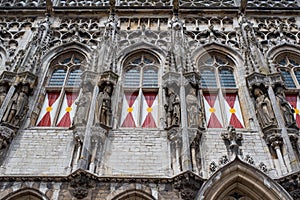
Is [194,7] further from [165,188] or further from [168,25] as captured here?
[165,188]

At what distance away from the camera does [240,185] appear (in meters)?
7.29

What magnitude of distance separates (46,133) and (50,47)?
3986 mm

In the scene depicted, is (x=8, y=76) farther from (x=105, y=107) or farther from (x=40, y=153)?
(x=105, y=107)

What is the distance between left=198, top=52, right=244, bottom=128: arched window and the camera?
9.18 meters

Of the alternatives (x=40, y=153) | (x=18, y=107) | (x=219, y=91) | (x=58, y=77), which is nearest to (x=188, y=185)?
(x=40, y=153)

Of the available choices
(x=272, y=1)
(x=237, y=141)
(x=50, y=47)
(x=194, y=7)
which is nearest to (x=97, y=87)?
(x=50, y=47)

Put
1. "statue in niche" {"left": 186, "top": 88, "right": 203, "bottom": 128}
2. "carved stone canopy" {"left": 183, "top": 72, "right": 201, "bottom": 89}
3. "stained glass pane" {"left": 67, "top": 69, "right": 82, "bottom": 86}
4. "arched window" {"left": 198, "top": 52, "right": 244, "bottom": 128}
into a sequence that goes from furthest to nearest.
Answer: "stained glass pane" {"left": 67, "top": 69, "right": 82, "bottom": 86}
"carved stone canopy" {"left": 183, "top": 72, "right": 201, "bottom": 89}
"arched window" {"left": 198, "top": 52, "right": 244, "bottom": 128}
"statue in niche" {"left": 186, "top": 88, "right": 203, "bottom": 128}

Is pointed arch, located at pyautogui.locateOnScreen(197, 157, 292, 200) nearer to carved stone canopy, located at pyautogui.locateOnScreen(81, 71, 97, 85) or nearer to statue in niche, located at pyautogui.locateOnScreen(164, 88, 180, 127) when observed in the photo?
statue in niche, located at pyautogui.locateOnScreen(164, 88, 180, 127)

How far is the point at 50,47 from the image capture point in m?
11.4

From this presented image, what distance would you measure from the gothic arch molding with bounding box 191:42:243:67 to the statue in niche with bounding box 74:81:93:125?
3717 millimetres

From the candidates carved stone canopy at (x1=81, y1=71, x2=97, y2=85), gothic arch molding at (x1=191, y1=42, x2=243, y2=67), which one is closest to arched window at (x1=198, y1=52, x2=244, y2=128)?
gothic arch molding at (x1=191, y1=42, x2=243, y2=67)

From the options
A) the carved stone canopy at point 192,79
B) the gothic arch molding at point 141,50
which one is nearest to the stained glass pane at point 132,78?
the gothic arch molding at point 141,50

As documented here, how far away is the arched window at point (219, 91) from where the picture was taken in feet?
30.1

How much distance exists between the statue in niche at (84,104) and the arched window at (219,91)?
3352 millimetres
